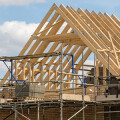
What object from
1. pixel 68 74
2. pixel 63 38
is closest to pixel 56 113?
pixel 68 74

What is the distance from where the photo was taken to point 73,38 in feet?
92.1

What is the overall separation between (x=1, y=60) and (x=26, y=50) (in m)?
6.19

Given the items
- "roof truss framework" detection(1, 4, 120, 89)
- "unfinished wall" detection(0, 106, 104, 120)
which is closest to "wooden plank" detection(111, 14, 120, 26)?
"roof truss framework" detection(1, 4, 120, 89)

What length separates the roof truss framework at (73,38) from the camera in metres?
24.8

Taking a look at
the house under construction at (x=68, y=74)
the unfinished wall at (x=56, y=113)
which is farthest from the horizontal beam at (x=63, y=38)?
the unfinished wall at (x=56, y=113)

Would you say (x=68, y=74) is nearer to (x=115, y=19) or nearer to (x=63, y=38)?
(x=63, y=38)

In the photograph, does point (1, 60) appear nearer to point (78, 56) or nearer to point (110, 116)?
point (110, 116)

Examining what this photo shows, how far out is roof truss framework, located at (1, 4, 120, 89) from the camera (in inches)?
975

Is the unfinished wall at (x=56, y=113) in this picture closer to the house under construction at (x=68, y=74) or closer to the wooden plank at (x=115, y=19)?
the house under construction at (x=68, y=74)

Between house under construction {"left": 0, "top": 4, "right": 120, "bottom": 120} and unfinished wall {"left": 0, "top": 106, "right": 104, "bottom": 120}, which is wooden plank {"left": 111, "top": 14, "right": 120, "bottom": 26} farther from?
unfinished wall {"left": 0, "top": 106, "right": 104, "bottom": 120}

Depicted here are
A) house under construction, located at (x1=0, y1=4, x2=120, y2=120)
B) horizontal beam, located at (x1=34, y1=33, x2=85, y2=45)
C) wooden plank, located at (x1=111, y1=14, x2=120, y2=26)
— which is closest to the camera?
house under construction, located at (x1=0, y1=4, x2=120, y2=120)

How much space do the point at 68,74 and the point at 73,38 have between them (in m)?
8.84

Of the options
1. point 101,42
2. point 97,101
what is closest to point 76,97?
point 97,101

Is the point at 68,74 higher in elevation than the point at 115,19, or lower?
lower
